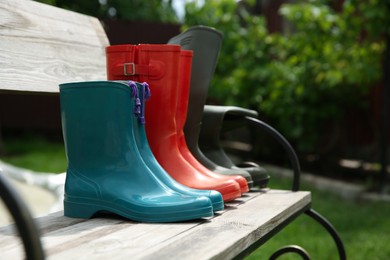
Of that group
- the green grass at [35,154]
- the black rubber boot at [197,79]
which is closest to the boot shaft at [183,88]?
the black rubber boot at [197,79]

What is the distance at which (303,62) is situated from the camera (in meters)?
5.15

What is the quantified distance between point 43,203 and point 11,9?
261 centimetres

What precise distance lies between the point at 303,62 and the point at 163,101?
13.2 feet

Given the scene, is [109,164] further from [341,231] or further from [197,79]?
[341,231]

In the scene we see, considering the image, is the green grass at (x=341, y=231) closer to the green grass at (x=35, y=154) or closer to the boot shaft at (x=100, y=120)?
the boot shaft at (x=100, y=120)

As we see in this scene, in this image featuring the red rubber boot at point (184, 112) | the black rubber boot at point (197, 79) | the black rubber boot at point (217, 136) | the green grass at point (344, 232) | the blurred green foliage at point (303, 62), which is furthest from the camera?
the blurred green foliage at point (303, 62)

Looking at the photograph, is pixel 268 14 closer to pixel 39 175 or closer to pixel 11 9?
pixel 39 175

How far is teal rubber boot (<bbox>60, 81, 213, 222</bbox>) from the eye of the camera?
1094 millimetres

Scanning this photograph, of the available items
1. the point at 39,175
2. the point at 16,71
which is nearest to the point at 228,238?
the point at 16,71

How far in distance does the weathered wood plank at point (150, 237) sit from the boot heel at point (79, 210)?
16 millimetres

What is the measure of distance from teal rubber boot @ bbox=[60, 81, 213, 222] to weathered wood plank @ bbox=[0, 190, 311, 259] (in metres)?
0.03

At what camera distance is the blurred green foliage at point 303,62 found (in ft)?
15.2

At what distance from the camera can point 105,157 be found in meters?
1.14

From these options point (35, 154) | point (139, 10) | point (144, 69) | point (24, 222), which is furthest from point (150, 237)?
point (139, 10)
